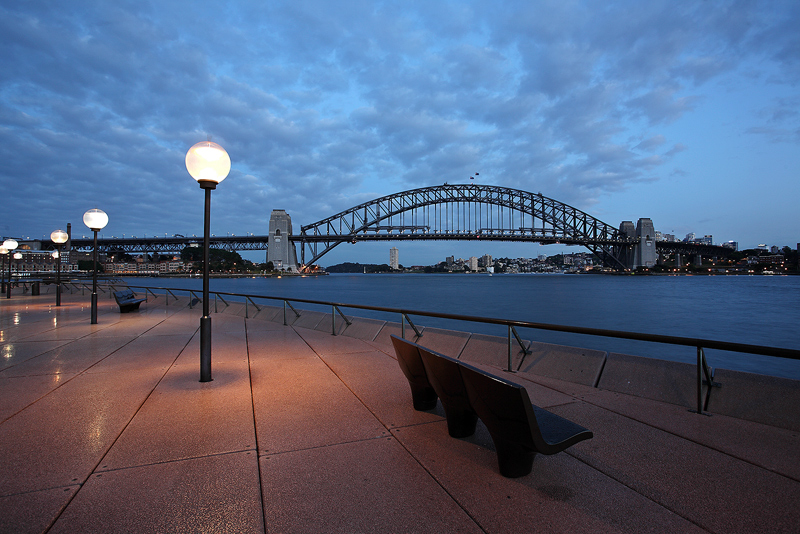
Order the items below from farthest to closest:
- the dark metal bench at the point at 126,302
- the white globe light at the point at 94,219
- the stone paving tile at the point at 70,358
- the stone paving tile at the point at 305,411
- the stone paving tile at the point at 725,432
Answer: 1. the dark metal bench at the point at 126,302
2. the white globe light at the point at 94,219
3. the stone paving tile at the point at 70,358
4. the stone paving tile at the point at 305,411
5. the stone paving tile at the point at 725,432

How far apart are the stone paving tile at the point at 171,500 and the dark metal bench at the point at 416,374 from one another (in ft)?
5.11

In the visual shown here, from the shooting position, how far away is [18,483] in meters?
2.66

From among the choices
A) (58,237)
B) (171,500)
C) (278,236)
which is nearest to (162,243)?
(278,236)

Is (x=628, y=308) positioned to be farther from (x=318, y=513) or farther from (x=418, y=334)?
(x=318, y=513)

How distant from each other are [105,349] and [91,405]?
141 inches

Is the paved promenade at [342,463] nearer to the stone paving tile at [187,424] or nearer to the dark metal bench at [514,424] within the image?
the stone paving tile at [187,424]

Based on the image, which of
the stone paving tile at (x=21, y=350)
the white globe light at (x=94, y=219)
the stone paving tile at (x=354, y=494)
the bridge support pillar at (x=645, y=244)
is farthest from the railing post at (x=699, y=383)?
the bridge support pillar at (x=645, y=244)

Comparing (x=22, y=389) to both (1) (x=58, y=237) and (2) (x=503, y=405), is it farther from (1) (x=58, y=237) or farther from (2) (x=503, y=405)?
(1) (x=58, y=237)

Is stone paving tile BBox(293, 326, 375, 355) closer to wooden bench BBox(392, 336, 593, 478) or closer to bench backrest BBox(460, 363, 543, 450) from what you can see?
wooden bench BBox(392, 336, 593, 478)

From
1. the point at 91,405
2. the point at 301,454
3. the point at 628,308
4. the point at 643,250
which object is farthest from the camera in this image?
the point at 643,250

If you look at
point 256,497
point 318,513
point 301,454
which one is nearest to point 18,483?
point 256,497

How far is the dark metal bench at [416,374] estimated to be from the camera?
Answer: 3.69 m

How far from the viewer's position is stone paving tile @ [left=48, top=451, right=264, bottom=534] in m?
2.24

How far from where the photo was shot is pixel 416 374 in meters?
3.86
